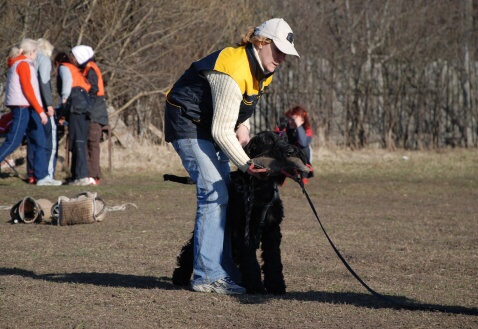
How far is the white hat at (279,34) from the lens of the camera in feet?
17.3

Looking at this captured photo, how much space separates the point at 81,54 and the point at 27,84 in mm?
1121

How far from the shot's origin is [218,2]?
1730 centimetres

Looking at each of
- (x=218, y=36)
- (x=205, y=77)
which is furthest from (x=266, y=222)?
(x=218, y=36)

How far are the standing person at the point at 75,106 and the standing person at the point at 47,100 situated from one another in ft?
0.65

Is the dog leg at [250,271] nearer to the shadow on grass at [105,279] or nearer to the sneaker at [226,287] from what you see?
the sneaker at [226,287]

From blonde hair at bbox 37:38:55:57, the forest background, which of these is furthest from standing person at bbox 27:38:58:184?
the forest background

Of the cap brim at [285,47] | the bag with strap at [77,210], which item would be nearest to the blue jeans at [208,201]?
the cap brim at [285,47]

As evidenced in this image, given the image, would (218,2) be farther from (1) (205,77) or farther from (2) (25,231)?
(1) (205,77)

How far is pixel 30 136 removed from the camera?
12.4 metres

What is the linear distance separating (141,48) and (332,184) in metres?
5.05

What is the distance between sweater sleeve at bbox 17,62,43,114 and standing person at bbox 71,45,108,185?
88 cm

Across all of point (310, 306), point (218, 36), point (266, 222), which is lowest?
point (310, 306)

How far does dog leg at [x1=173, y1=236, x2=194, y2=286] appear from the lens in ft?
19.3

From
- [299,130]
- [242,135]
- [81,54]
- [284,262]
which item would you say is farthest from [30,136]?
[242,135]
